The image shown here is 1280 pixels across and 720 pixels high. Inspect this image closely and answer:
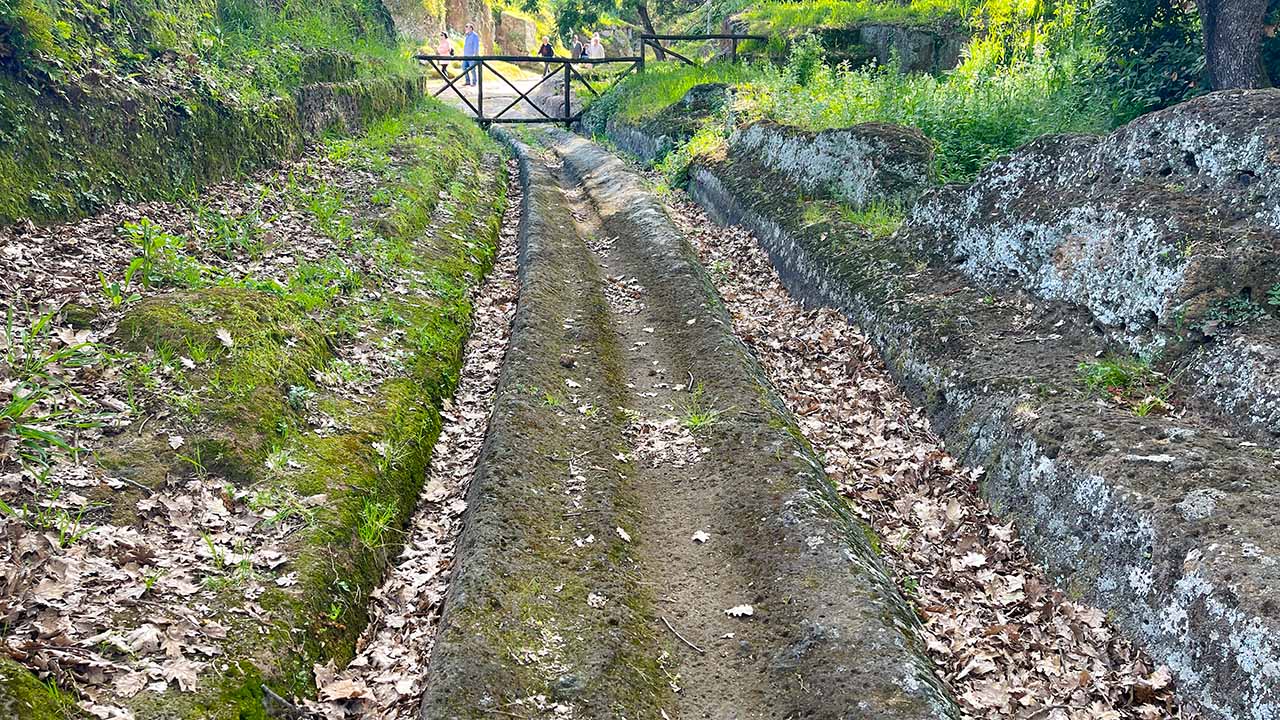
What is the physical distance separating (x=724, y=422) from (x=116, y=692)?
17.2 feet

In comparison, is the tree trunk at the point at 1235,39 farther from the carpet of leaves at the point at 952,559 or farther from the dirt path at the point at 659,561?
the dirt path at the point at 659,561

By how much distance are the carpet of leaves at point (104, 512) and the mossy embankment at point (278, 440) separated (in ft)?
0.08

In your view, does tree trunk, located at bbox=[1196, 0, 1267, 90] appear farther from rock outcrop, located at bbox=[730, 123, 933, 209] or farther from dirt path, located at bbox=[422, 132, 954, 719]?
dirt path, located at bbox=[422, 132, 954, 719]

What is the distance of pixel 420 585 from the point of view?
19.5ft

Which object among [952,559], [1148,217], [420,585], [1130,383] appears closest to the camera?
[420,585]

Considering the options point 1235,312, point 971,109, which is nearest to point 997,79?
point 971,109

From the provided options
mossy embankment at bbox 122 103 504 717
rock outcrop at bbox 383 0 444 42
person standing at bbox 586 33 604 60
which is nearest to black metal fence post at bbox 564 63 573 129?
rock outcrop at bbox 383 0 444 42

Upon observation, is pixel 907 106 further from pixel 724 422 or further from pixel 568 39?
pixel 568 39

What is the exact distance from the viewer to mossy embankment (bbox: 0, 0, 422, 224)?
28.3ft

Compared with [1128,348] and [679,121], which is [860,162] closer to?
[1128,348]

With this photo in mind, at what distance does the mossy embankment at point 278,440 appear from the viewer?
4.82 m

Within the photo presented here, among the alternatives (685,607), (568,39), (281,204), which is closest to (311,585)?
(685,607)

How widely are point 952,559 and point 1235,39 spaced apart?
300 inches

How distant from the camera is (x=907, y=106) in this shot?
14.1 meters
